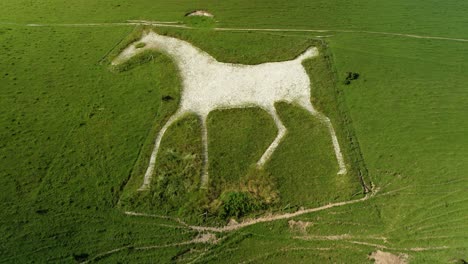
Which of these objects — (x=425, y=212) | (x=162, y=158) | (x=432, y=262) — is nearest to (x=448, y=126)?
(x=425, y=212)

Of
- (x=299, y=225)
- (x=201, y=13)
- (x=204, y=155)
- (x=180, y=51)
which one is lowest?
(x=299, y=225)

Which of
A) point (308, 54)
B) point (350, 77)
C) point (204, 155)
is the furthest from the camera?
point (308, 54)

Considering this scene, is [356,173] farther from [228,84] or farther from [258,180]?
[228,84]

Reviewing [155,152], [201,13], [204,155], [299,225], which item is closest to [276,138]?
[204,155]

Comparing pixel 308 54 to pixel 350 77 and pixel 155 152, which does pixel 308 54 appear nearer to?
pixel 350 77

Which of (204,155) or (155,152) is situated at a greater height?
(155,152)

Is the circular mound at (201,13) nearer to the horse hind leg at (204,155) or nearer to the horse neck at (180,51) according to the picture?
the horse neck at (180,51)
